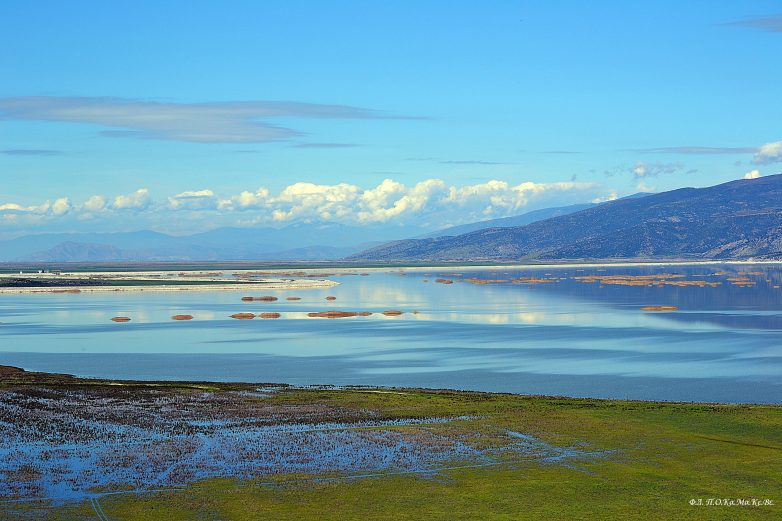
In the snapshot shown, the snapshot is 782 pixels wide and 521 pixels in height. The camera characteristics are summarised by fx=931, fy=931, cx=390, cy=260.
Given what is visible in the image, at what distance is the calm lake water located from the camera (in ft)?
214

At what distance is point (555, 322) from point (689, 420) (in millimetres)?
66705

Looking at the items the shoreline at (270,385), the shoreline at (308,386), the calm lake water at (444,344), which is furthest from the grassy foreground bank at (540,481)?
the calm lake water at (444,344)

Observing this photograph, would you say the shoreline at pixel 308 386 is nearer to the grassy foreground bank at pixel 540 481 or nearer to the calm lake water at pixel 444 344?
the calm lake water at pixel 444 344

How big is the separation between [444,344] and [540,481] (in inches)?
2159

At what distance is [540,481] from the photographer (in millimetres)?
33969

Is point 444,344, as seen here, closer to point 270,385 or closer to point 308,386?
point 308,386

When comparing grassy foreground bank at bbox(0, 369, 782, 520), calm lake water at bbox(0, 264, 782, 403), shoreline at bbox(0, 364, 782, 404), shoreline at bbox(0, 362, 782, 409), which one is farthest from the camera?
calm lake water at bbox(0, 264, 782, 403)

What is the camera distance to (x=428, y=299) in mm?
158500

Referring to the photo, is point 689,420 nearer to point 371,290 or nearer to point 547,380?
point 547,380

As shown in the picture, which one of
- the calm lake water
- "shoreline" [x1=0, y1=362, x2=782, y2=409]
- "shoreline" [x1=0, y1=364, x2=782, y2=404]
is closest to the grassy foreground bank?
"shoreline" [x1=0, y1=364, x2=782, y2=404]

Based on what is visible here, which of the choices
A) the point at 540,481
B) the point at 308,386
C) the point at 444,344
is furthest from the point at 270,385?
the point at 444,344

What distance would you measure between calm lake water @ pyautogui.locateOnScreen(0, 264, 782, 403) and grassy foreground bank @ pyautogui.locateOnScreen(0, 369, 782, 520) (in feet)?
43.0

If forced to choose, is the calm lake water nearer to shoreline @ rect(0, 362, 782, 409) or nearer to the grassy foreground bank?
shoreline @ rect(0, 362, 782, 409)

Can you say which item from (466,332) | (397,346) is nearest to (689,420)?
(397,346)
